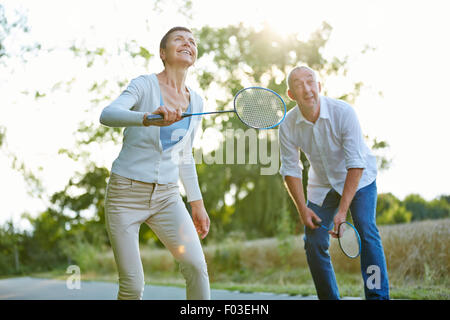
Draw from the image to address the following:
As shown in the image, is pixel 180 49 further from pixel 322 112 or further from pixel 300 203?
pixel 300 203

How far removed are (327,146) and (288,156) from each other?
31cm

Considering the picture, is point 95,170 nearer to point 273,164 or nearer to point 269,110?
point 273,164

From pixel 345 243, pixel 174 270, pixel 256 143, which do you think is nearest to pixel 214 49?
pixel 256 143

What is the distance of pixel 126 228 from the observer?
2881 millimetres

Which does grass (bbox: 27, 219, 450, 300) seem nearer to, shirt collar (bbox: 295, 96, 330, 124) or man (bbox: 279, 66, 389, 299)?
man (bbox: 279, 66, 389, 299)

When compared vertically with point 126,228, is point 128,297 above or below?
below

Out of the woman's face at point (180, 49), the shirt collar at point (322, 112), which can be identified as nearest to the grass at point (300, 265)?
the shirt collar at point (322, 112)

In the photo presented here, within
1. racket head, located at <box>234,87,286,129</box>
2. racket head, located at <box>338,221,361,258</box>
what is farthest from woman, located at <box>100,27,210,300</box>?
racket head, located at <box>338,221,361,258</box>

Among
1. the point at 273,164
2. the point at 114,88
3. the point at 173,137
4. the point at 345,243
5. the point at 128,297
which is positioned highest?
the point at 114,88

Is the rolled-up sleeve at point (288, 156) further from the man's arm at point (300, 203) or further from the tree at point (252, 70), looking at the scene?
the tree at point (252, 70)

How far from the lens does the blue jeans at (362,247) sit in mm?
3596

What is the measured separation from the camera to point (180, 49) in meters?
3.07

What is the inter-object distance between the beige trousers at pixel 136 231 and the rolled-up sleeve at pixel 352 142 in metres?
1.36
